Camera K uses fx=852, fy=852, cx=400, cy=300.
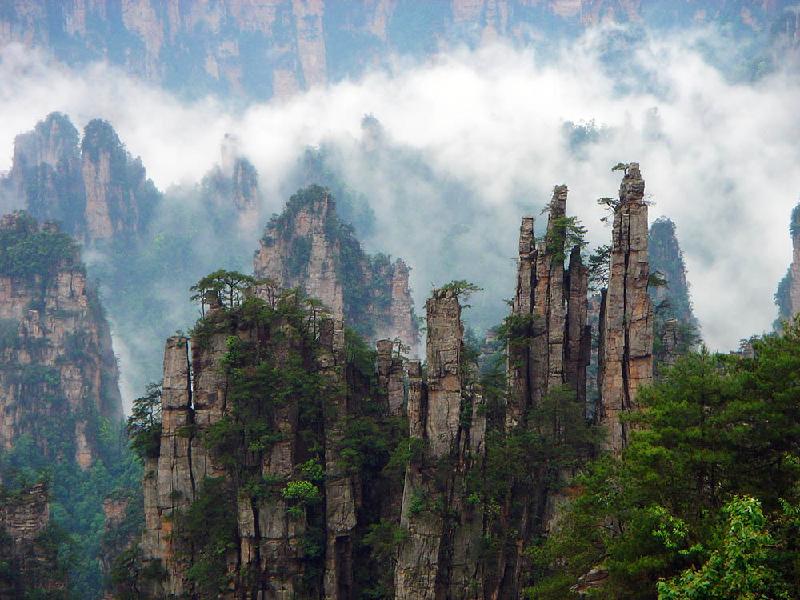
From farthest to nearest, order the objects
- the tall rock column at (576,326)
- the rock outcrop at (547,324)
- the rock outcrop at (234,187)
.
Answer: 1. the rock outcrop at (234,187)
2. the tall rock column at (576,326)
3. the rock outcrop at (547,324)

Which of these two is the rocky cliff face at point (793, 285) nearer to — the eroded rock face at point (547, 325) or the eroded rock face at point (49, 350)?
the eroded rock face at point (547, 325)

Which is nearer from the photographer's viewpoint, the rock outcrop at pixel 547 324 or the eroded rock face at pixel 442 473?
the eroded rock face at pixel 442 473

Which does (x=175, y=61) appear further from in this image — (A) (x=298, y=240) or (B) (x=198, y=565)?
(B) (x=198, y=565)

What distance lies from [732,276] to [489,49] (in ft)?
230

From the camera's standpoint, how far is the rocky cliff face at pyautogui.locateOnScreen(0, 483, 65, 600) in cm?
3794

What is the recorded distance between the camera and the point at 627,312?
31.1 meters

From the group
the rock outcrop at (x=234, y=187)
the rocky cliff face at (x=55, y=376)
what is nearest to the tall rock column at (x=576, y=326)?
the rocky cliff face at (x=55, y=376)

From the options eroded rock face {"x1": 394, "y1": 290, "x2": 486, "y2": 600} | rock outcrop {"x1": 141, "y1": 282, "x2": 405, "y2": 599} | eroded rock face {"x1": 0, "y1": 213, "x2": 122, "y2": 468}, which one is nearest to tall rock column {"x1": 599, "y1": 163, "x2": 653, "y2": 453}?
eroded rock face {"x1": 394, "y1": 290, "x2": 486, "y2": 600}

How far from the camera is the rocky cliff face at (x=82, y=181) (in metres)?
122

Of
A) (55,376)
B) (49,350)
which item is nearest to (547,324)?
(55,376)

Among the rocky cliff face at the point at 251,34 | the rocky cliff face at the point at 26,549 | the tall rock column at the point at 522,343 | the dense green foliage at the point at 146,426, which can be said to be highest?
the rocky cliff face at the point at 251,34

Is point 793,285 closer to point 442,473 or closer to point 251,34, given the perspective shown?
point 442,473

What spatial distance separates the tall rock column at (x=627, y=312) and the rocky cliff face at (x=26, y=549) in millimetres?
25836

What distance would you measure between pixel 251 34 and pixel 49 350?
101421mm
